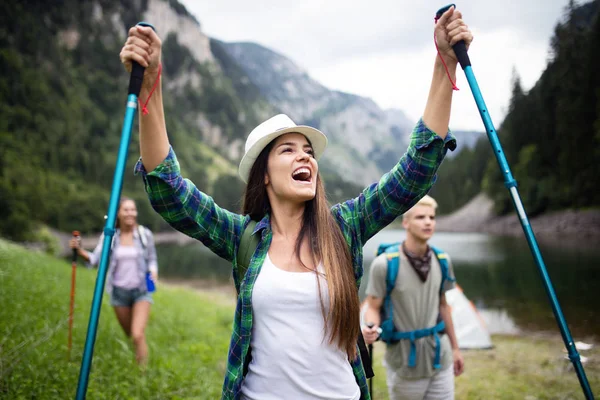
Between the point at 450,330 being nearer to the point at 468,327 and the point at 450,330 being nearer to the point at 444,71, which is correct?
the point at 444,71

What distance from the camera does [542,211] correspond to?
4481cm

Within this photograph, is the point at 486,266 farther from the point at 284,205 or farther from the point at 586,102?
the point at 284,205

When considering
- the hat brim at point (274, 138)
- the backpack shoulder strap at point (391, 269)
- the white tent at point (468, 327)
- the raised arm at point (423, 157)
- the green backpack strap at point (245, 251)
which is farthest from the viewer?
the white tent at point (468, 327)

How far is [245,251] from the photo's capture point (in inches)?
91.7

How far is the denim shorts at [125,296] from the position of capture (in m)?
6.62

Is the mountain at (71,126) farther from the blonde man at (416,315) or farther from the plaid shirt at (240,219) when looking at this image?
A: the blonde man at (416,315)

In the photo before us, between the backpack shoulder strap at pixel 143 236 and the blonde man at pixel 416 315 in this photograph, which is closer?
the blonde man at pixel 416 315

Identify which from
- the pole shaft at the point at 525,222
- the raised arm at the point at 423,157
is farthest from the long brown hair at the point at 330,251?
the pole shaft at the point at 525,222

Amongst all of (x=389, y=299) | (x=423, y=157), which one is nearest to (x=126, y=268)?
(x=389, y=299)

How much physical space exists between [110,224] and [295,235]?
922 millimetres

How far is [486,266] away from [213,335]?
2268 cm

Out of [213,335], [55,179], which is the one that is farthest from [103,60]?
[213,335]

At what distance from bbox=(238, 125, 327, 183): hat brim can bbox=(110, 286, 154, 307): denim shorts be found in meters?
4.73

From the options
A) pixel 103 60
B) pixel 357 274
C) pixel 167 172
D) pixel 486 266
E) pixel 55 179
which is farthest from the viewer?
pixel 103 60
